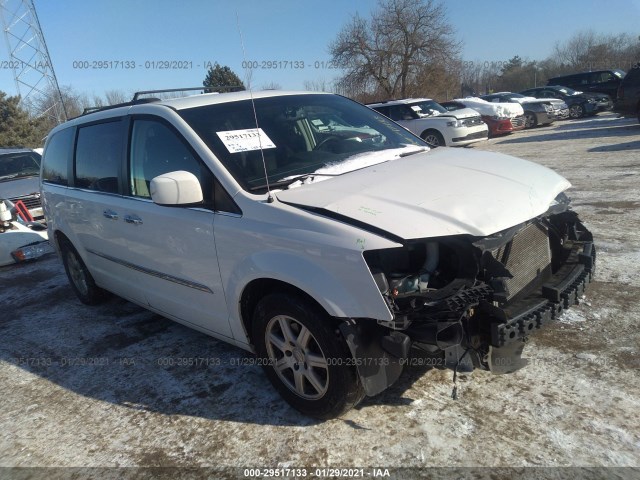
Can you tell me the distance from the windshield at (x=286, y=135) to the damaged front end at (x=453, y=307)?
3.23 ft

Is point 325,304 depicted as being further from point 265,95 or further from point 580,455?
point 265,95

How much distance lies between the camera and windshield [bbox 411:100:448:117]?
14398 mm

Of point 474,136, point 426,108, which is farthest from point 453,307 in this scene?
point 426,108

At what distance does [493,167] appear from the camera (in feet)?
9.79

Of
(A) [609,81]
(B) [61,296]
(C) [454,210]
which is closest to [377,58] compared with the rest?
(A) [609,81]

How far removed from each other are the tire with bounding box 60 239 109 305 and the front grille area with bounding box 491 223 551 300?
408 centimetres

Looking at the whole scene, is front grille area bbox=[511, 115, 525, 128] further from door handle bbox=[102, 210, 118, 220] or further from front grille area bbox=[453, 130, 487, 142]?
door handle bbox=[102, 210, 118, 220]

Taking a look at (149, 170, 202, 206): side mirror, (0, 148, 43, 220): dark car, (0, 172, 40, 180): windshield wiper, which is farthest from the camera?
(0, 172, 40, 180): windshield wiper

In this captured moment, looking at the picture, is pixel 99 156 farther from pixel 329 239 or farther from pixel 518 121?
pixel 518 121

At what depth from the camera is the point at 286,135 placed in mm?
3229

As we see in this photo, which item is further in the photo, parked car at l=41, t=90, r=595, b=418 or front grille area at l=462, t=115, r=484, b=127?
front grille area at l=462, t=115, r=484, b=127

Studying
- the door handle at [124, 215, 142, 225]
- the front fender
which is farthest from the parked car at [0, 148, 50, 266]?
the front fender

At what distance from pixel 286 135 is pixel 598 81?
79.5 feet

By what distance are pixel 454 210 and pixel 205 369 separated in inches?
84.7
